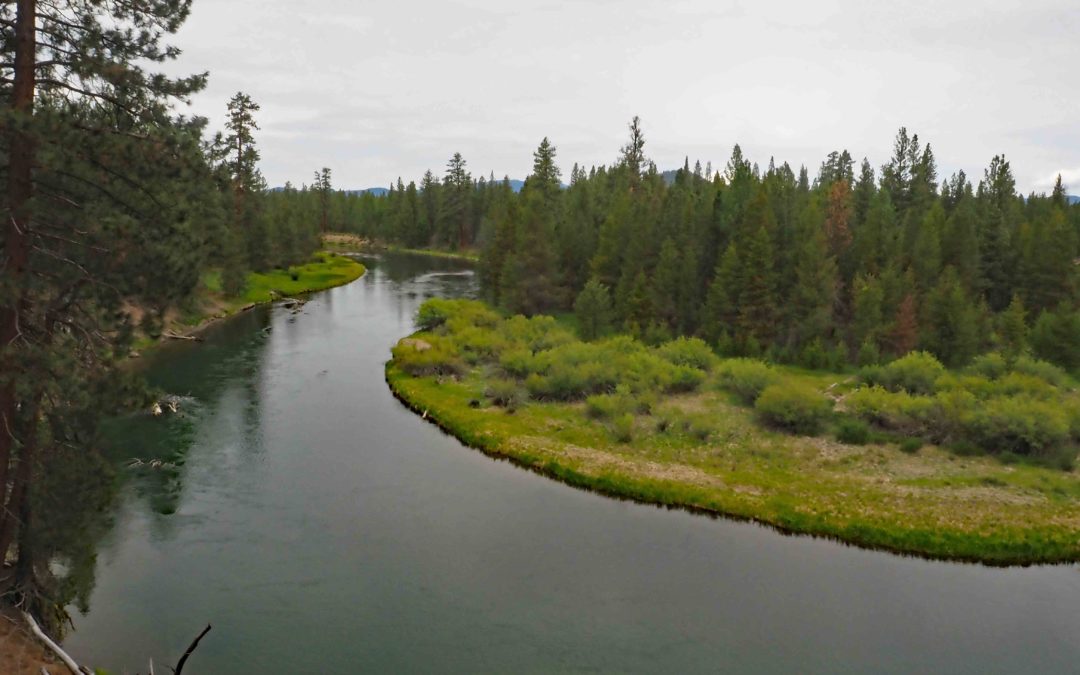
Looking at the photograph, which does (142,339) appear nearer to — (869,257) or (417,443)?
(417,443)

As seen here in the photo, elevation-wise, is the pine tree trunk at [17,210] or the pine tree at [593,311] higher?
the pine tree trunk at [17,210]

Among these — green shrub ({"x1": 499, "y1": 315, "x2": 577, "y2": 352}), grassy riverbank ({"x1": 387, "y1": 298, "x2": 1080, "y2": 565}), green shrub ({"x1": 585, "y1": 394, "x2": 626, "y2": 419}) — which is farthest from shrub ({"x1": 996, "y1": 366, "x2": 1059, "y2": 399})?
green shrub ({"x1": 499, "y1": 315, "x2": 577, "y2": 352})

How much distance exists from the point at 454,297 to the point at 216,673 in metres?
70.5

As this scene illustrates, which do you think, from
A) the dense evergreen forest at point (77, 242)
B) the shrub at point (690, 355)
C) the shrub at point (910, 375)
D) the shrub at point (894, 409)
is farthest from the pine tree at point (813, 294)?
the dense evergreen forest at point (77, 242)

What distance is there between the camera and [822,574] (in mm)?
24359

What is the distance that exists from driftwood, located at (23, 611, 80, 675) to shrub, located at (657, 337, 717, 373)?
40715mm

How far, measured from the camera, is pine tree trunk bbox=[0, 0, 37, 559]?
14188mm

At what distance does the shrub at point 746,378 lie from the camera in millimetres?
43938

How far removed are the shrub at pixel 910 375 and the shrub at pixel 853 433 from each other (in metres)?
7.62

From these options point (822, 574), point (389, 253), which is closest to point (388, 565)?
point (822, 574)

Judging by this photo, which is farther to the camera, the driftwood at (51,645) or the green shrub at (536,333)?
the green shrub at (536,333)

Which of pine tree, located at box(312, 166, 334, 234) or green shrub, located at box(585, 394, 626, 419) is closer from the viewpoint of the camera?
green shrub, located at box(585, 394, 626, 419)

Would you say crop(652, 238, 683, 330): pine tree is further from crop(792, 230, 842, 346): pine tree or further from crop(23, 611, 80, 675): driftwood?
crop(23, 611, 80, 675): driftwood

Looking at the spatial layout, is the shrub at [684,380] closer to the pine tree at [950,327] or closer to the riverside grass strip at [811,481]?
the riverside grass strip at [811,481]
